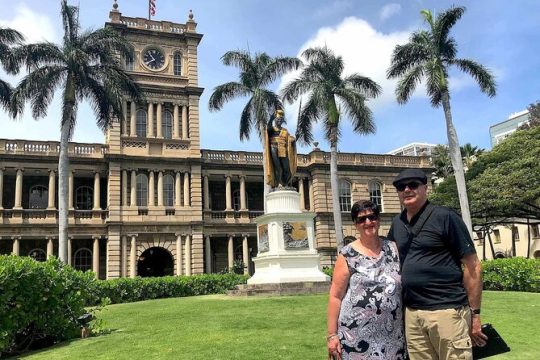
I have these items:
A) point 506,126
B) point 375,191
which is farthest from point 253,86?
point 506,126

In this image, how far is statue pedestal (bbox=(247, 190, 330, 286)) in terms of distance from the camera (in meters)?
15.7

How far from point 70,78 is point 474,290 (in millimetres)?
22397

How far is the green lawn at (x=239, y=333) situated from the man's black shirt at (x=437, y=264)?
3381 mm

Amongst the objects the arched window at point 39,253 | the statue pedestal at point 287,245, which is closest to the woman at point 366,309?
the statue pedestal at point 287,245

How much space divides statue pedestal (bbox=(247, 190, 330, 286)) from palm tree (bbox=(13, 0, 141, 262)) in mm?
10290

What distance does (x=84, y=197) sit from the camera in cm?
3347

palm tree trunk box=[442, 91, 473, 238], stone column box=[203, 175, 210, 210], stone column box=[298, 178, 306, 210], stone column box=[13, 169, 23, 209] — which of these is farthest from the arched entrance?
palm tree trunk box=[442, 91, 473, 238]

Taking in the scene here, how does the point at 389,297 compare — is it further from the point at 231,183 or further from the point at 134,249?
the point at 231,183

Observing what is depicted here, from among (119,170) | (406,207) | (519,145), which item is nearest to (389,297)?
(406,207)

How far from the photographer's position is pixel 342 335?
3887 millimetres

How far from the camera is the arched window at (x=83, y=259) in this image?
105ft

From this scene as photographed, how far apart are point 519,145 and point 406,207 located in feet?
89.5

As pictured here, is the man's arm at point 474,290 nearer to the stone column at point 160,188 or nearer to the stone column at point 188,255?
the stone column at point 188,255

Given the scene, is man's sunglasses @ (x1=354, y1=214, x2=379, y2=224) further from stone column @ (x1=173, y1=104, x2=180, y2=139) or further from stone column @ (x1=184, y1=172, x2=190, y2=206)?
stone column @ (x1=173, y1=104, x2=180, y2=139)
